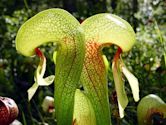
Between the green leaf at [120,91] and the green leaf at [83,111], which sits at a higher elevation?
the green leaf at [120,91]

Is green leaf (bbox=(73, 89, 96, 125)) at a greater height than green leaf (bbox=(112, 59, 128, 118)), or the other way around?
green leaf (bbox=(112, 59, 128, 118))

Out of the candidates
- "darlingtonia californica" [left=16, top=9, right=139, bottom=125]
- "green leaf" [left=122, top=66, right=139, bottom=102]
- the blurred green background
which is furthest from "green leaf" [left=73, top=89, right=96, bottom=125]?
the blurred green background

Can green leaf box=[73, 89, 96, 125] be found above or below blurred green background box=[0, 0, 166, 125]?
above

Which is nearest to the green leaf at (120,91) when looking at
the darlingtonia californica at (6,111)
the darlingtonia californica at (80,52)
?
the darlingtonia californica at (80,52)

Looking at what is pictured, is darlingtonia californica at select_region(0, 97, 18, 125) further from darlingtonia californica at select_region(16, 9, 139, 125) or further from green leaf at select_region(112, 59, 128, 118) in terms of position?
green leaf at select_region(112, 59, 128, 118)

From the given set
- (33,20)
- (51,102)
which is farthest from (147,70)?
(33,20)

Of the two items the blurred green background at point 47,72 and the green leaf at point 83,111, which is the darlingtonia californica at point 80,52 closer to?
the green leaf at point 83,111

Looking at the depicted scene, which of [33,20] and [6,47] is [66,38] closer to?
[33,20]

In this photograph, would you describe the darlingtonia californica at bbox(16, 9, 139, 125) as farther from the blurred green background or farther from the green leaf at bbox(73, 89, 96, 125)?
the blurred green background

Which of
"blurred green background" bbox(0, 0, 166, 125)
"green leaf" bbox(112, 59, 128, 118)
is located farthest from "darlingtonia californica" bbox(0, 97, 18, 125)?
"blurred green background" bbox(0, 0, 166, 125)

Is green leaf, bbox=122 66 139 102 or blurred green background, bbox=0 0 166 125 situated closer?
green leaf, bbox=122 66 139 102

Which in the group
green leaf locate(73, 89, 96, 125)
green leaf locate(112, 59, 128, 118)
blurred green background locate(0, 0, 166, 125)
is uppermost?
green leaf locate(112, 59, 128, 118)
